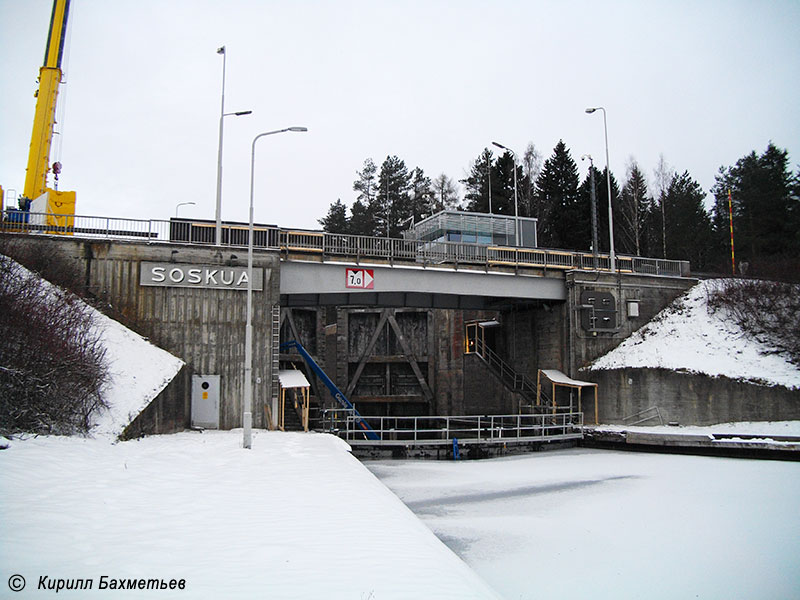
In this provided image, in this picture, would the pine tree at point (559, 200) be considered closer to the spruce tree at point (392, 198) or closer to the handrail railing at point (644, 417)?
the spruce tree at point (392, 198)

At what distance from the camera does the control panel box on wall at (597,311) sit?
3500 centimetres

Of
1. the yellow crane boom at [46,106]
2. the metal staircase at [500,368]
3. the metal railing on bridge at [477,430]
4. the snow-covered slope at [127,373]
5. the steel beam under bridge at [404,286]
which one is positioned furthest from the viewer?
the metal staircase at [500,368]

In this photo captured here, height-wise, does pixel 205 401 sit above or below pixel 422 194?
below

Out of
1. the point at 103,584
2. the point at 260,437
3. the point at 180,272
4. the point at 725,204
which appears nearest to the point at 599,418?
the point at 260,437

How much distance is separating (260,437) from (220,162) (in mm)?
12617

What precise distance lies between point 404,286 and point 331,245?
4376 millimetres

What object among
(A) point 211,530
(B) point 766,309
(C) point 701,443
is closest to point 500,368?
(C) point 701,443

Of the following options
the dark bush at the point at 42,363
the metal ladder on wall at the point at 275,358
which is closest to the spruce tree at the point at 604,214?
the metal ladder on wall at the point at 275,358

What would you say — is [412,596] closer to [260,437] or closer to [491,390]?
[260,437]

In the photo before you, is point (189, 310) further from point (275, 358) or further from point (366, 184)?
point (366, 184)

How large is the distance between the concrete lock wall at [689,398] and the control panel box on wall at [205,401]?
2034cm

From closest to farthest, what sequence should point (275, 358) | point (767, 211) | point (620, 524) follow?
1. point (620, 524)
2. point (275, 358)
3. point (767, 211)

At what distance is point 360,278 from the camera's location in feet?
99.7

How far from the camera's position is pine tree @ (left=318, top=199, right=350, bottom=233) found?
273 ft
